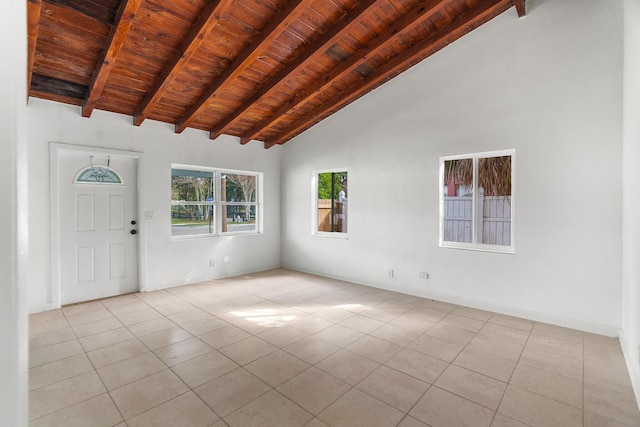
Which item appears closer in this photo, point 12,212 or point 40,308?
point 12,212

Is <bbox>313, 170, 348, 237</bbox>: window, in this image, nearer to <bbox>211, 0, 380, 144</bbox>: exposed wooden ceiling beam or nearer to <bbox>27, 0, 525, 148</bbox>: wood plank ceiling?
<bbox>27, 0, 525, 148</bbox>: wood plank ceiling

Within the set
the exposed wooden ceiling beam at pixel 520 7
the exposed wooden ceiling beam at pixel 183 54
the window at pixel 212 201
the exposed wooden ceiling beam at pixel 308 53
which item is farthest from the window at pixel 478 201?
the window at pixel 212 201

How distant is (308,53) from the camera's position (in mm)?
3816

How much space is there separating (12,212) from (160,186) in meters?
5.09

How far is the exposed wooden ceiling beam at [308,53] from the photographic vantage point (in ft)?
10.9

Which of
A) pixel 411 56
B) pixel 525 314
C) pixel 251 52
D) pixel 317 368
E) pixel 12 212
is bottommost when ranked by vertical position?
pixel 317 368

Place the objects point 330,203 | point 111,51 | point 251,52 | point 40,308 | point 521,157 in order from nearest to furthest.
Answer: point 111,51
point 251,52
point 521,157
point 40,308
point 330,203

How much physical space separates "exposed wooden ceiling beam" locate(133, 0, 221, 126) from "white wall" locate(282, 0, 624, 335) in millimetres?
2824

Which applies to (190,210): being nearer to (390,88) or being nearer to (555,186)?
(390,88)

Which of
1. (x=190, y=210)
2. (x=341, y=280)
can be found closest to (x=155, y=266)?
(x=190, y=210)

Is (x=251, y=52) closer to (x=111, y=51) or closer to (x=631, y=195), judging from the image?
(x=111, y=51)

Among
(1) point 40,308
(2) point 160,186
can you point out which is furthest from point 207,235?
(1) point 40,308

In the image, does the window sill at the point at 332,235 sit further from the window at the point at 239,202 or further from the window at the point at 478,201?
the window at the point at 478,201

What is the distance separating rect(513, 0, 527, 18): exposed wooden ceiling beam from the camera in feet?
11.7
